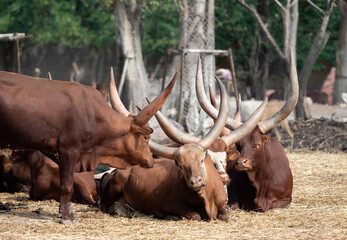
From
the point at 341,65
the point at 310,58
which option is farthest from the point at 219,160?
the point at 341,65

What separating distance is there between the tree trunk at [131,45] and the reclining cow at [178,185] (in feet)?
29.9

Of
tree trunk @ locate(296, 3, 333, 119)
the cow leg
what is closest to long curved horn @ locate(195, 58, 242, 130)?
the cow leg

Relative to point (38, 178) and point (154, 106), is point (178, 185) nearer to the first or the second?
point (154, 106)

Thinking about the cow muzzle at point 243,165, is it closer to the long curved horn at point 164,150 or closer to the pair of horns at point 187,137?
the pair of horns at point 187,137

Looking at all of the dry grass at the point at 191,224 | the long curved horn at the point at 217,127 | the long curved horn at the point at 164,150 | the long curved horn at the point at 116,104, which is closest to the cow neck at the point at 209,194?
the dry grass at the point at 191,224

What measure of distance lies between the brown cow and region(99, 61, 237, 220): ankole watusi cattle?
318 mm

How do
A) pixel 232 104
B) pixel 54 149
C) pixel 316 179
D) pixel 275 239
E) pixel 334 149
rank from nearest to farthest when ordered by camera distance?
pixel 275 239 < pixel 54 149 < pixel 316 179 < pixel 334 149 < pixel 232 104

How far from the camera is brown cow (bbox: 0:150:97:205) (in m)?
6.74

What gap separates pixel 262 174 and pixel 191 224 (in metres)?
1.42

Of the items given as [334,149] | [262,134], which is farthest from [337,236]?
[334,149]

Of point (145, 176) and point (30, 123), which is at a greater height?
point (30, 123)

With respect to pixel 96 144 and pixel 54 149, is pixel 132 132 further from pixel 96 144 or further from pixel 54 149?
pixel 54 149

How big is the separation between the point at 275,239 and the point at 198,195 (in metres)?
0.95

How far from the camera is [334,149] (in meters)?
11.3
